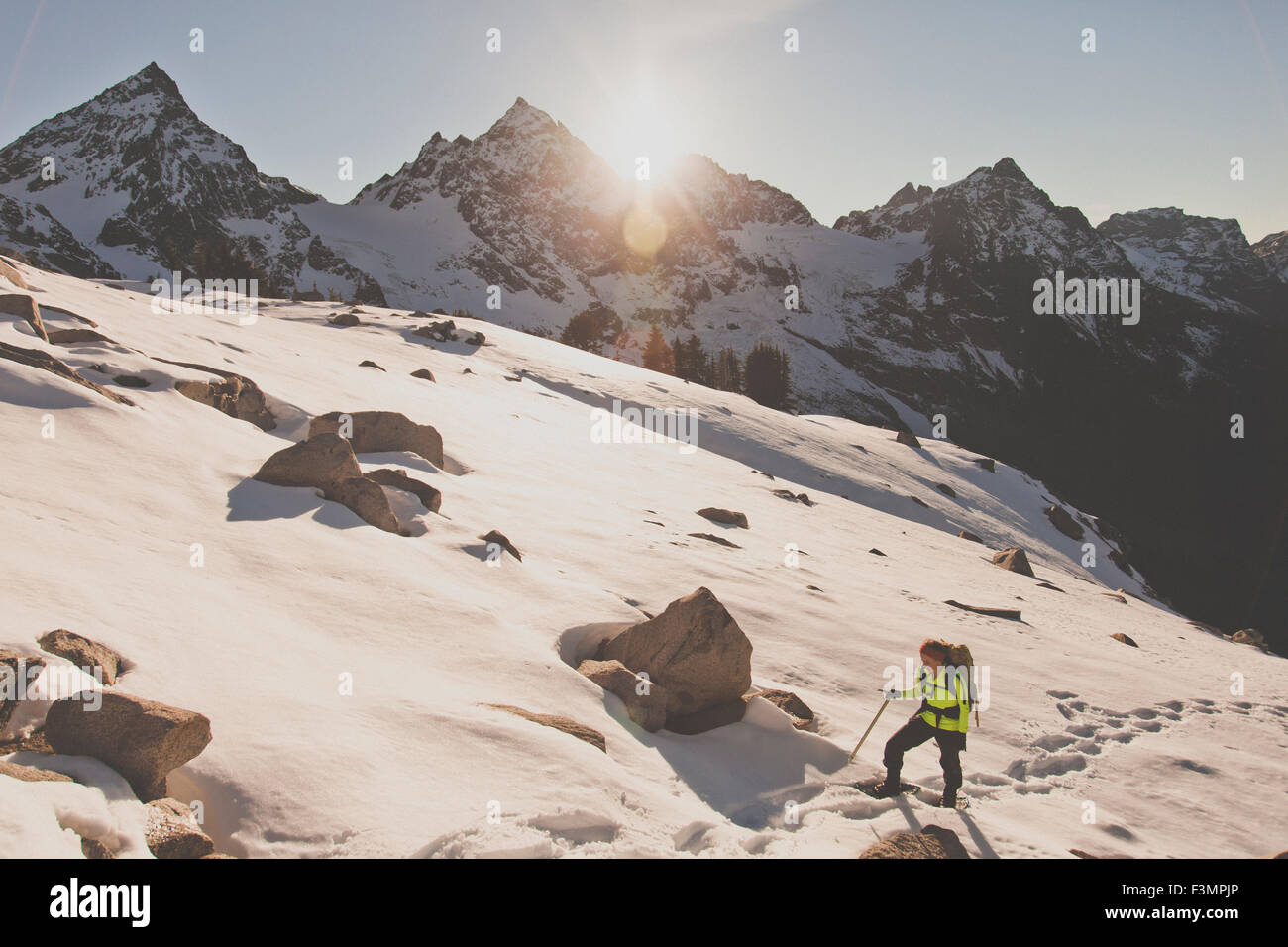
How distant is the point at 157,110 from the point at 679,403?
670ft

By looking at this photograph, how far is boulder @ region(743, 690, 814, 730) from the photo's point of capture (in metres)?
7.51

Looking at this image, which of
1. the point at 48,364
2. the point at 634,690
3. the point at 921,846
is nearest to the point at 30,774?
the point at 634,690

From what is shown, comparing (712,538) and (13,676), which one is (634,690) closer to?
(13,676)

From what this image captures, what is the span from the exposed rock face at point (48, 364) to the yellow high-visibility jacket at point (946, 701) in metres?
12.8

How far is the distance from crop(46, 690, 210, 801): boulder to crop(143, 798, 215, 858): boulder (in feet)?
0.68

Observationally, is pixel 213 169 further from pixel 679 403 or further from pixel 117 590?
pixel 117 590

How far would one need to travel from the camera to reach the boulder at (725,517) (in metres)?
18.7

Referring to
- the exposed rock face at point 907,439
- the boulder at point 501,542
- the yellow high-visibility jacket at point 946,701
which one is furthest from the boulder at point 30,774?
the exposed rock face at point 907,439

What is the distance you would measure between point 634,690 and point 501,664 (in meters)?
1.40

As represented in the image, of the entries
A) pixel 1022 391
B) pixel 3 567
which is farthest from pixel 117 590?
pixel 1022 391

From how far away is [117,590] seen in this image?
5977mm

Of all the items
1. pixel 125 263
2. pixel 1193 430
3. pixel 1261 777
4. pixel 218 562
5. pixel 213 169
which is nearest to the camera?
pixel 218 562

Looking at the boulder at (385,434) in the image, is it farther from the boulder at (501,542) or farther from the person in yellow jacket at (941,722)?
the person in yellow jacket at (941,722)
